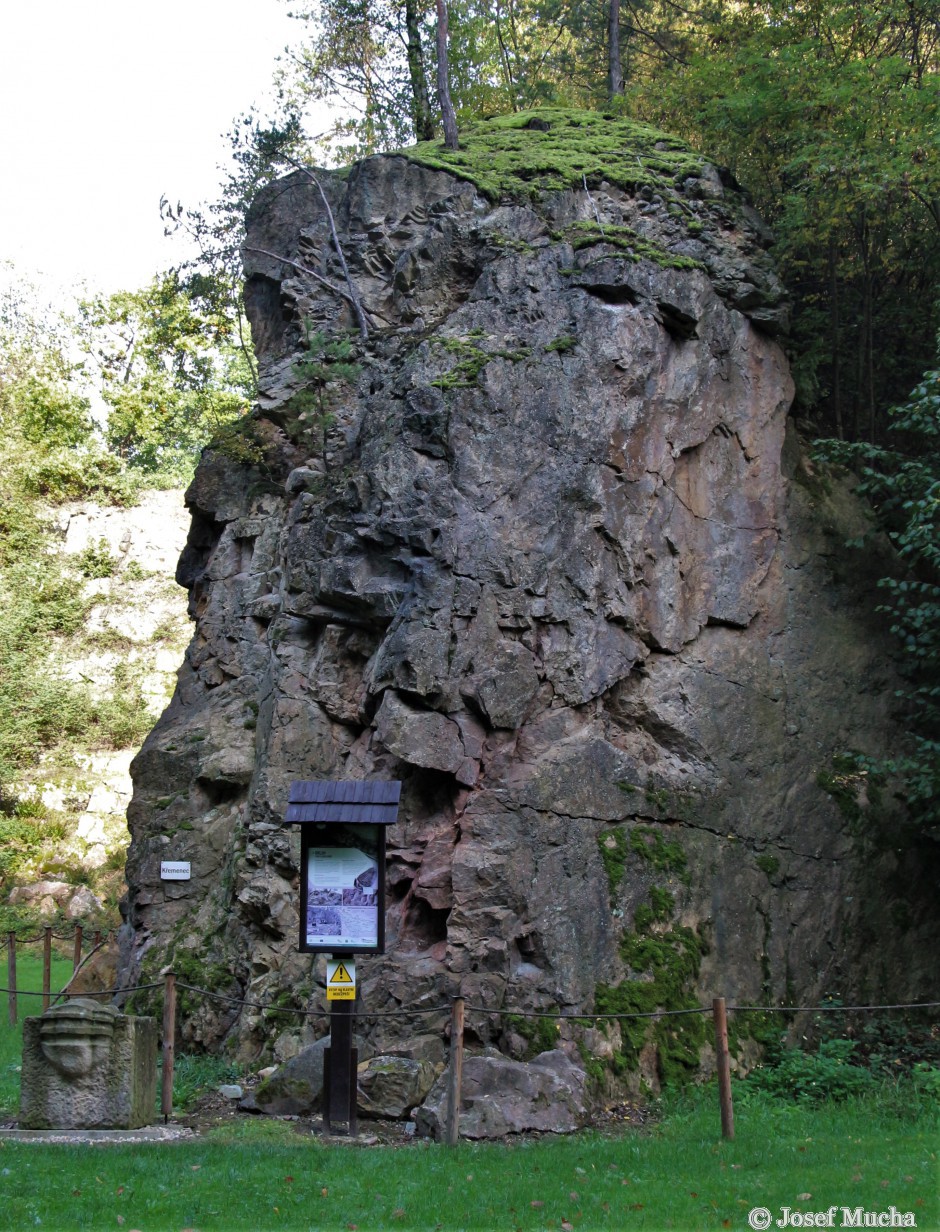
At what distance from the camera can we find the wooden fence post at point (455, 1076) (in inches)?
359

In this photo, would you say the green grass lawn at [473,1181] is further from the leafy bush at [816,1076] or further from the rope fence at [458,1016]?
the leafy bush at [816,1076]

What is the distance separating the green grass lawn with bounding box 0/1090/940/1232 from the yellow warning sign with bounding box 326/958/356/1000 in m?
1.13

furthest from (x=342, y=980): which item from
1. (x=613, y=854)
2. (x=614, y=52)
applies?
(x=614, y=52)

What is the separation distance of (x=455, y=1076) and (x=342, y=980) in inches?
50.7

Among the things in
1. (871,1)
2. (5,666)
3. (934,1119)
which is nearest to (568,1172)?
(934,1119)

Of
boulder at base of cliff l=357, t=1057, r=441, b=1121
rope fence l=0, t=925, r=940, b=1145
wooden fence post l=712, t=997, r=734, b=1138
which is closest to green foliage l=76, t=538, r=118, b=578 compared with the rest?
rope fence l=0, t=925, r=940, b=1145

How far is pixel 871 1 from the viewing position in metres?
16.6

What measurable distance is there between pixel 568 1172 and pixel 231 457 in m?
12.0

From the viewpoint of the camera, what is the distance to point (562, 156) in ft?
51.7

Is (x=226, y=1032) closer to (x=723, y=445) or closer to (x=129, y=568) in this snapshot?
(x=723, y=445)

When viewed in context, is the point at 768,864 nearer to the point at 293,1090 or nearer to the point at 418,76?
the point at 293,1090

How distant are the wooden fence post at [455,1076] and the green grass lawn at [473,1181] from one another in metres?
0.20

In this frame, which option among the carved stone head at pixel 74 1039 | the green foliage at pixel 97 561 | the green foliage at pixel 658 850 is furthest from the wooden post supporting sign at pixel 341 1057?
the green foliage at pixel 97 561

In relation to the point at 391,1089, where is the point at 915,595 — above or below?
above
